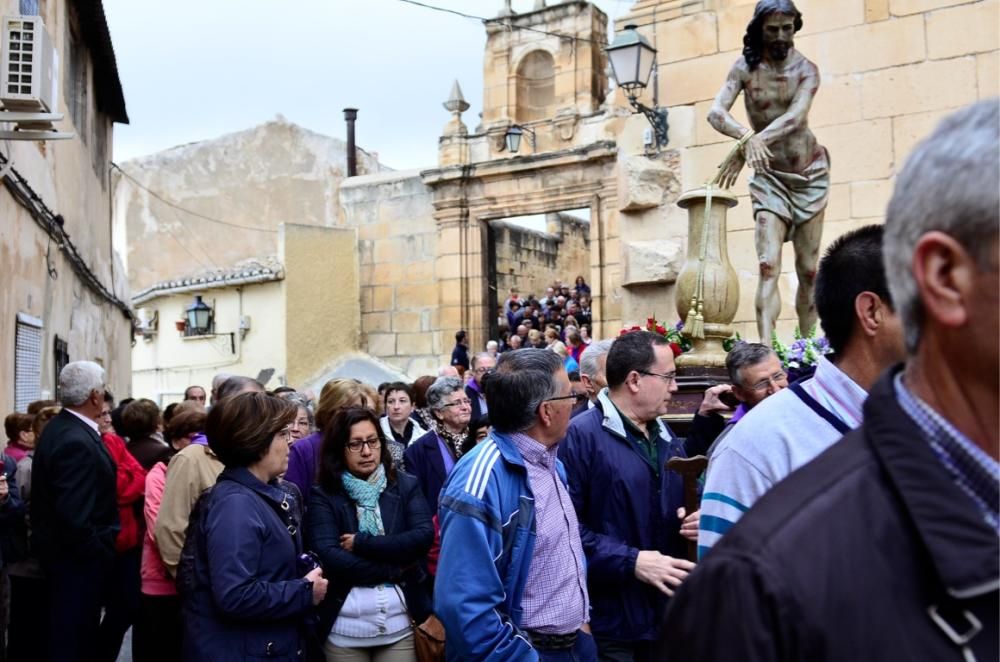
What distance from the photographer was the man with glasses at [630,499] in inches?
144

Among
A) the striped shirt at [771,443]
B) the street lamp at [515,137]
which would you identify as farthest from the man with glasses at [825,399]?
the street lamp at [515,137]

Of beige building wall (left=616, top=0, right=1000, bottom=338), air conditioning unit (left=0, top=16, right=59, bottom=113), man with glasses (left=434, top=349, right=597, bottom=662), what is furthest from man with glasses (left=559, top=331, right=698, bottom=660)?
beige building wall (left=616, top=0, right=1000, bottom=338)

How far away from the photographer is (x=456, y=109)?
19.6 m

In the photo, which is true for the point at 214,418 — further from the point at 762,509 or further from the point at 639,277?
the point at 639,277

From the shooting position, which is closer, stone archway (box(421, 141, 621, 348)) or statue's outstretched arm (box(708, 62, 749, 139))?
statue's outstretched arm (box(708, 62, 749, 139))

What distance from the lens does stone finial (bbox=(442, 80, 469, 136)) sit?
19469mm

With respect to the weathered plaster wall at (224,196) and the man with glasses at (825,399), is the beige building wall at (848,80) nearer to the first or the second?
the man with glasses at (825,399)

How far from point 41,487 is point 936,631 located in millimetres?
5075

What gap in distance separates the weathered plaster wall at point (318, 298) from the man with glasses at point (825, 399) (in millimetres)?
17782

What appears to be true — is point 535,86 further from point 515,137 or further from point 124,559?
point 124,559

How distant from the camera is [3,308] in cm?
802

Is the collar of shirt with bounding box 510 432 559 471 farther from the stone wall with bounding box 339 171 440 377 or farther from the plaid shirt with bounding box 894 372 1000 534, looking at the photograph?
the stone wall with bounding box 339 171 440 377

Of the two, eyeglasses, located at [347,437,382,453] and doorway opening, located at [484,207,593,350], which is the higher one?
doorway opening, located at [484,207,593,350]

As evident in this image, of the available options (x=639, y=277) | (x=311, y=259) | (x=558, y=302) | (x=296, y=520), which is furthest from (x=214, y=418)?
(x=311, y=259)
